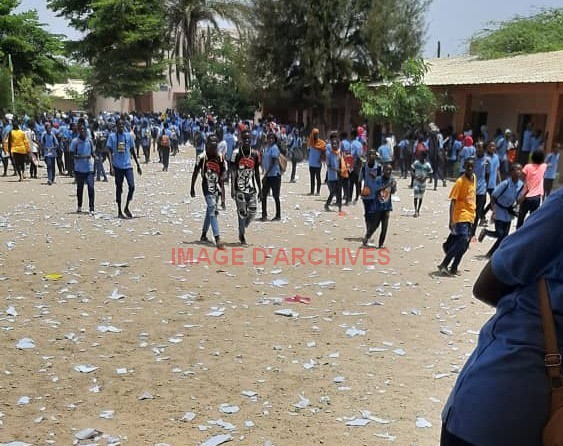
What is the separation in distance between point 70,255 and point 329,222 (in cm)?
483

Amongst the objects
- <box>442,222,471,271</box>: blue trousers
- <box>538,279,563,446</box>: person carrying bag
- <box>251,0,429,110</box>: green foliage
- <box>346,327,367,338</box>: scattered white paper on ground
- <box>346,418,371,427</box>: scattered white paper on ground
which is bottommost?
<box>346,327,367,338</box>: scattered white paper on ground

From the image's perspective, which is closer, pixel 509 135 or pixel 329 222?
pixel 329 222

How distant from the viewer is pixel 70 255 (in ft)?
26.5

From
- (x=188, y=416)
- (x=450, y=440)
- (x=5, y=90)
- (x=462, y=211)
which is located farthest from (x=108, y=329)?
(x=5, y=90)

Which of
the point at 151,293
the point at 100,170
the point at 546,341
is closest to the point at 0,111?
the point at 100,170

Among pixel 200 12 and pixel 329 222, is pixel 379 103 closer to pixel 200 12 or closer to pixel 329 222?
pixel 329 222

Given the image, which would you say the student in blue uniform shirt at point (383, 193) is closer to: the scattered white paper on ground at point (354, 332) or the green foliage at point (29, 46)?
the scattered white paper on ground at point (354, 332)

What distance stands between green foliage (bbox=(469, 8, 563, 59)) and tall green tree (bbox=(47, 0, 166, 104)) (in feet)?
61.5

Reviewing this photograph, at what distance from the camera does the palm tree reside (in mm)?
40219

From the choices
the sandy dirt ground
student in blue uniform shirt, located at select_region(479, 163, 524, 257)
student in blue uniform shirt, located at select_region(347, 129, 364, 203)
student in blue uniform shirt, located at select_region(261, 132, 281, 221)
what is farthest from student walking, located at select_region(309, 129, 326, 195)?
student in blue uniform shirt, located at select_region(479, 163, 524, 257)

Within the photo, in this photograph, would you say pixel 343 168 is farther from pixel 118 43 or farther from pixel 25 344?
pixel 118 43

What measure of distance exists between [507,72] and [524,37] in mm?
13527

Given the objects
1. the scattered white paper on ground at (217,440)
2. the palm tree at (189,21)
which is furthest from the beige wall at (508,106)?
the palm tree at (189,21)

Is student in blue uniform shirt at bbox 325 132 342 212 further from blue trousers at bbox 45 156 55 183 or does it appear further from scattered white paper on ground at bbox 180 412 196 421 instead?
scattered white paper on ground at bbox 180 412 196 421
